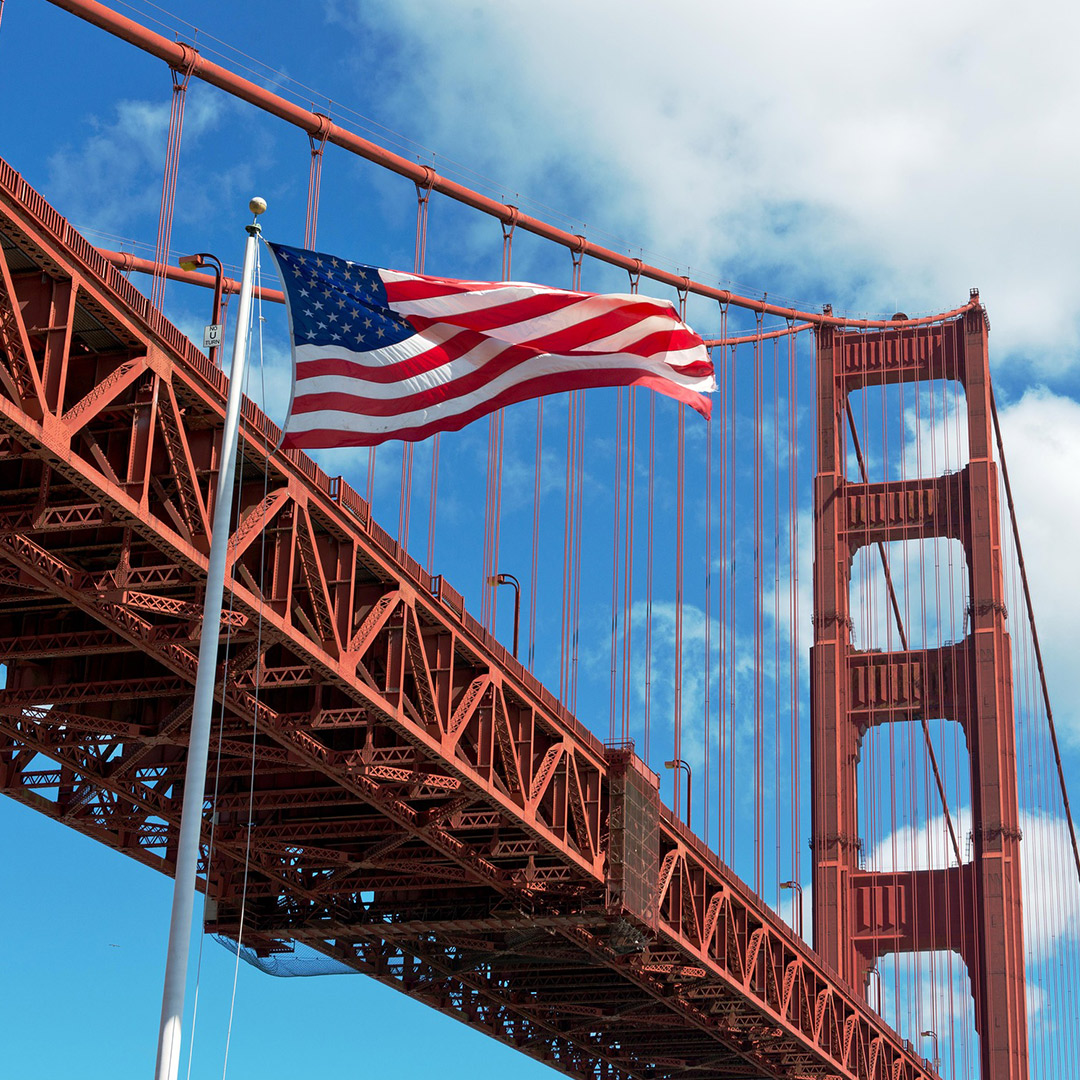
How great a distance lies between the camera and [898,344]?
7069 cm

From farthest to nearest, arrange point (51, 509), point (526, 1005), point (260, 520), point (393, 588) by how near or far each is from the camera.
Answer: point (526, 1005) → point (393, 588) → point (260, 520) → point (51, 509)

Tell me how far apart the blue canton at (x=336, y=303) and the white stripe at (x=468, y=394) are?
526mm

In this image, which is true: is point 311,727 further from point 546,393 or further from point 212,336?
point 212,336

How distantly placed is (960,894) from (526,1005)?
18.4 meters

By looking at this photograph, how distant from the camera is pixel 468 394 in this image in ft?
83.0

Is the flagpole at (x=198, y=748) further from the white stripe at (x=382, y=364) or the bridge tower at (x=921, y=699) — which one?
the bridge tower at (x=921, y=699)

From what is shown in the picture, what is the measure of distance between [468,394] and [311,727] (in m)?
7.66

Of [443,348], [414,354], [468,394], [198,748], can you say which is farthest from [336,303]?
[198,748]

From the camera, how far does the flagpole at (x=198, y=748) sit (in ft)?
63.2

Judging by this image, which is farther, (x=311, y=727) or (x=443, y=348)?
(x=311, y=727)

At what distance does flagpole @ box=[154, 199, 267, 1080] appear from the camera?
1925 cm

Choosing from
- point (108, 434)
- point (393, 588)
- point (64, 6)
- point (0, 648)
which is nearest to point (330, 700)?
point (393, 588)

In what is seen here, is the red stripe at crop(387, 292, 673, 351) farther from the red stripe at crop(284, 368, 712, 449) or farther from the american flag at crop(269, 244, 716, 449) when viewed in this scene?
the red stripe at crop(284, 368, 712, 449)

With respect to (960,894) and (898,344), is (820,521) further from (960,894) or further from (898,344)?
(960,894)
